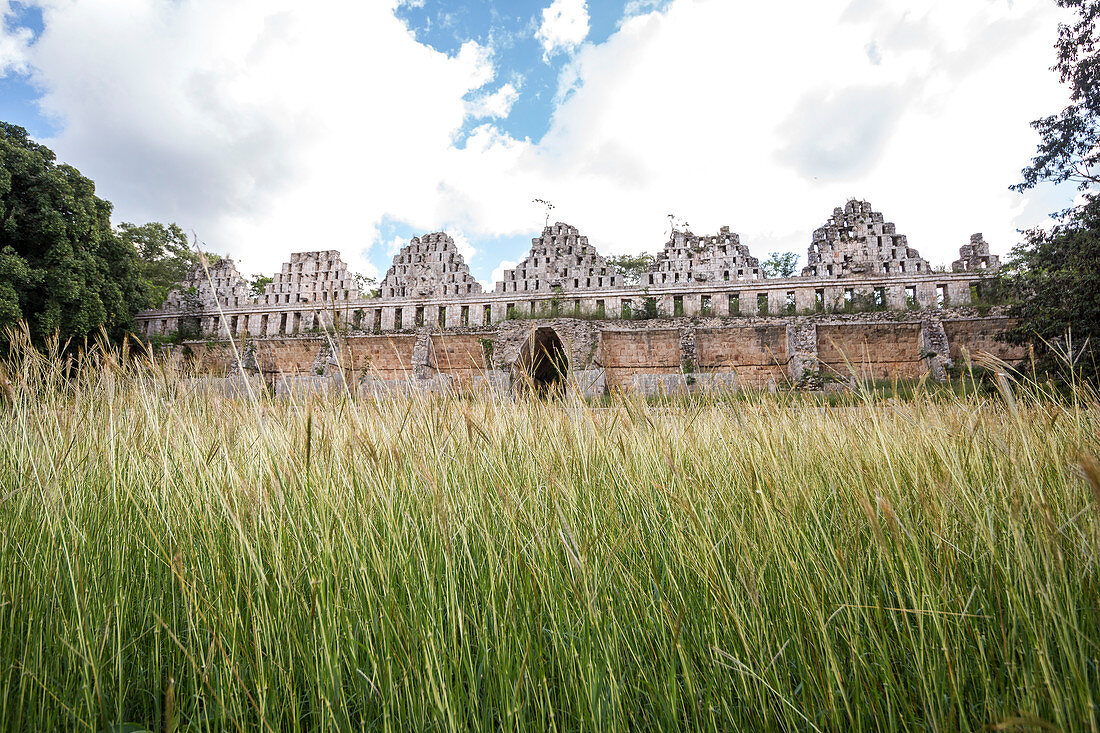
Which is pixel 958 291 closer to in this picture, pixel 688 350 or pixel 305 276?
pixel 688 350

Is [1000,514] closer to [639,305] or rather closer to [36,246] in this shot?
[639,305]

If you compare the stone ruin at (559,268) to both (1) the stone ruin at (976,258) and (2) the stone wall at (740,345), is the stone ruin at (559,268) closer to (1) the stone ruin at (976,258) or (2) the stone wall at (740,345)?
(2) the stone wall at (740,345)

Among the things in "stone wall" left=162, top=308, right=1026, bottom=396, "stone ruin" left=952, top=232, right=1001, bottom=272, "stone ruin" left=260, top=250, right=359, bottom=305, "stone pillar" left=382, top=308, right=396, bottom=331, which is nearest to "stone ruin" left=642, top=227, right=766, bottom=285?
"stone wall" left=162, top=308, right=1026, bottom=396

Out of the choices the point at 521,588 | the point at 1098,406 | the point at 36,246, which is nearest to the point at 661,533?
the point at 521,588

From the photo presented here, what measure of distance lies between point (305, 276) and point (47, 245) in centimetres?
843

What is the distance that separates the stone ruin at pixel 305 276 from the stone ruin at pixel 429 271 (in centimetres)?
260

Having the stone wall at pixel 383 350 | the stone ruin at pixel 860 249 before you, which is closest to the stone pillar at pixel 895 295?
the stone ruin at pixel 860 249

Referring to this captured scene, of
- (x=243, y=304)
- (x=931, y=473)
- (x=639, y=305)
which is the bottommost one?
(x=931, y=473)

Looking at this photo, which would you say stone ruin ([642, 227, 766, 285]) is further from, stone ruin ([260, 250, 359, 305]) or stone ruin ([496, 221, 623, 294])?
stone ruin ([260, 250, 359, 305])

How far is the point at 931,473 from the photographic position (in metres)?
2.01

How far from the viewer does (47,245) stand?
15.7 m

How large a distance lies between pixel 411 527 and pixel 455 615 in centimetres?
59

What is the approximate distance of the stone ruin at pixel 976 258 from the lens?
59.5 ft

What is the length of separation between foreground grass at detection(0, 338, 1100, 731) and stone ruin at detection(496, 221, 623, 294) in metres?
18.5
